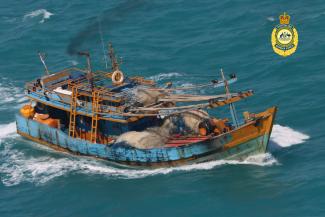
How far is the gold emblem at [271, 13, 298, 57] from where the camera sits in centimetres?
6469

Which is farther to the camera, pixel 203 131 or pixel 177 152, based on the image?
pixel 203 131

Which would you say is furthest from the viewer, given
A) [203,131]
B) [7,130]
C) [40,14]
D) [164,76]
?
[40,14]

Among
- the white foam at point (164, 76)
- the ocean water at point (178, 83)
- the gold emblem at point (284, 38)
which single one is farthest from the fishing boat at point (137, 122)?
the gold emblem at point (284, 38)

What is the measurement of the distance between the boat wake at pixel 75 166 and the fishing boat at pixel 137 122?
1.58 feet

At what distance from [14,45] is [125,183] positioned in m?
30.7

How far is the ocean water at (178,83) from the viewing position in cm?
4512

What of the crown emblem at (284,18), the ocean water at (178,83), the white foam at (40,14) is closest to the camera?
the ocean water at (178,83)

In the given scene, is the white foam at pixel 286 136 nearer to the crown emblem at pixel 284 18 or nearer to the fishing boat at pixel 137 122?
the fishing boat at pixel 137 122

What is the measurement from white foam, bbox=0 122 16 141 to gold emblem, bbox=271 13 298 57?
23.7 m

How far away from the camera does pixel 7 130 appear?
59.3 meters

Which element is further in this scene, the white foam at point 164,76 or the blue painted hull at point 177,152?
the white foam at point 164,76

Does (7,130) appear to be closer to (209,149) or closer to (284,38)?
(209,149)

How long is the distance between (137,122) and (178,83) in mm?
10799

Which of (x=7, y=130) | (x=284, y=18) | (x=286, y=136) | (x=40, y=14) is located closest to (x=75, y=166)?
(x=7, y=130)
